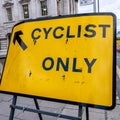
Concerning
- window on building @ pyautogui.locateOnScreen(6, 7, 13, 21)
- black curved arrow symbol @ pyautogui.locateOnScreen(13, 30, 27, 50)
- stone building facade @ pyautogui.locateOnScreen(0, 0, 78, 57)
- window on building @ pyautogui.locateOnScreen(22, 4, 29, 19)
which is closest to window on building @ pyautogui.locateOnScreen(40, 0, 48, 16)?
stone building facade @ pyautogui.locateOnScreen(0, 0, 78, 57)

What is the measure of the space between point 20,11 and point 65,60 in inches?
1071

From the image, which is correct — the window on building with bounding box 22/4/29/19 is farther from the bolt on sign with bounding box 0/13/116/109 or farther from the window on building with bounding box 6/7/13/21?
the bolt on sign with bounding box 0/13/116/109

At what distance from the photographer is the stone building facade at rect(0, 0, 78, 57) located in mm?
25844

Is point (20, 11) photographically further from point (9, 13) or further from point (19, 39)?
point (19, 39)

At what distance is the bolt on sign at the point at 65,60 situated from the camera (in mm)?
1598

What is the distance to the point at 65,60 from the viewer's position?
1769 millimetres

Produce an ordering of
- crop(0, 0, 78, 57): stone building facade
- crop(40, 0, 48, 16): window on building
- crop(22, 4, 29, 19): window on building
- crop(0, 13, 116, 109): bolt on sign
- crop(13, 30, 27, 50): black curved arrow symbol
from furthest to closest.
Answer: crop(22, 4, 29, 19): window on building < crop(40, 0, 48, 16): window on building < crop(0, 0, 78, 57): stone building facade < crop(13, 30, 27, 50): black curved arrow symbol < crop(0, 13, 116, 109): bolt on sign

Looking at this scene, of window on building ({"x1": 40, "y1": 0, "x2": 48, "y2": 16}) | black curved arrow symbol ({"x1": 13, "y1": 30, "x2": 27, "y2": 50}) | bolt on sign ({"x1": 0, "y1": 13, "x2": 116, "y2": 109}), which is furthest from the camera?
window on building ({"x1": 40, "y1": 0, "x2": 48, "y2": 16})

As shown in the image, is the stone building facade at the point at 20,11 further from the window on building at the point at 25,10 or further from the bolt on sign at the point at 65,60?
the bolt on sign at the point at 65,60

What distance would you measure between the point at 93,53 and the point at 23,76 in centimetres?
76

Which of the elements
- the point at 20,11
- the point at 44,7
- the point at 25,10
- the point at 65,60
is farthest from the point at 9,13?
the point at 65,60

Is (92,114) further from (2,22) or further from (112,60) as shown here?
(2,22)

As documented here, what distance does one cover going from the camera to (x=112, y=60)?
62.3 inches

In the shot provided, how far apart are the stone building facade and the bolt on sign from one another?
Result: 24041 millimetres
